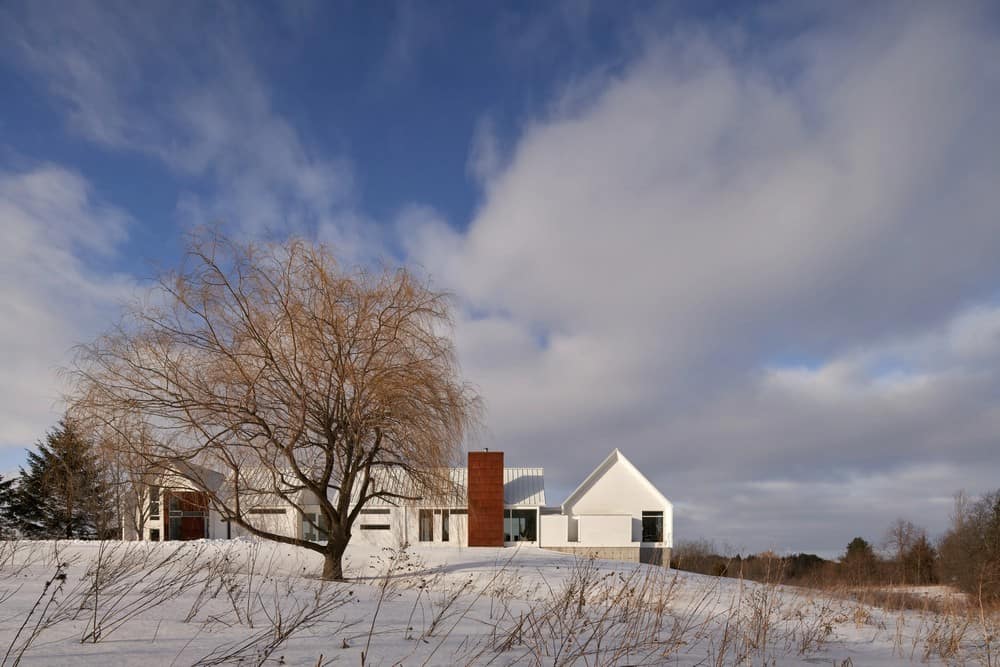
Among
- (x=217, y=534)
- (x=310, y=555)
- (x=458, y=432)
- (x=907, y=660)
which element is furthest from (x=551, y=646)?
(x=217, y=534)

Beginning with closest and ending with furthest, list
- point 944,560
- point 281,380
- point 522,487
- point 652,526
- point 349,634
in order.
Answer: point 349,634 < point 281,380 < point 944,560 < point 652,526 < point 522,487

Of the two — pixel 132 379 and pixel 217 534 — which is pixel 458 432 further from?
pixel 217 534

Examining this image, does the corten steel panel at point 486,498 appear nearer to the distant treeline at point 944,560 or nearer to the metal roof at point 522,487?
the metal roof at point 522,487

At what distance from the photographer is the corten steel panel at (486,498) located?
34.3 meters

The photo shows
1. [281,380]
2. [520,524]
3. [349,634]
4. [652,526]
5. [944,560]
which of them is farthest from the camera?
[652,526]

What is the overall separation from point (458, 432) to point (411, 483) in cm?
173

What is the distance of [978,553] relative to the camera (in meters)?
25.5

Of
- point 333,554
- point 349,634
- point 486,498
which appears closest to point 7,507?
point 486,498

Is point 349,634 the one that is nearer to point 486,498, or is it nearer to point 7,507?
point 486,498

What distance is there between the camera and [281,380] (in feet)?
47.2

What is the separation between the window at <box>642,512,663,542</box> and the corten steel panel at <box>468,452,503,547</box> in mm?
7828

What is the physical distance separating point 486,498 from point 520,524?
2.67 meters

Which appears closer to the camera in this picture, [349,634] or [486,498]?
[349,634]

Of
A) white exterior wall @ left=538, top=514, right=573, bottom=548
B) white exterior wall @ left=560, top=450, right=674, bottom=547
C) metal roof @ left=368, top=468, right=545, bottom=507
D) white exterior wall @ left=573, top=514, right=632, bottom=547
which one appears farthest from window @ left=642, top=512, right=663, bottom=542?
metal roof @ left=368, top=468, right=545, bottom=507
